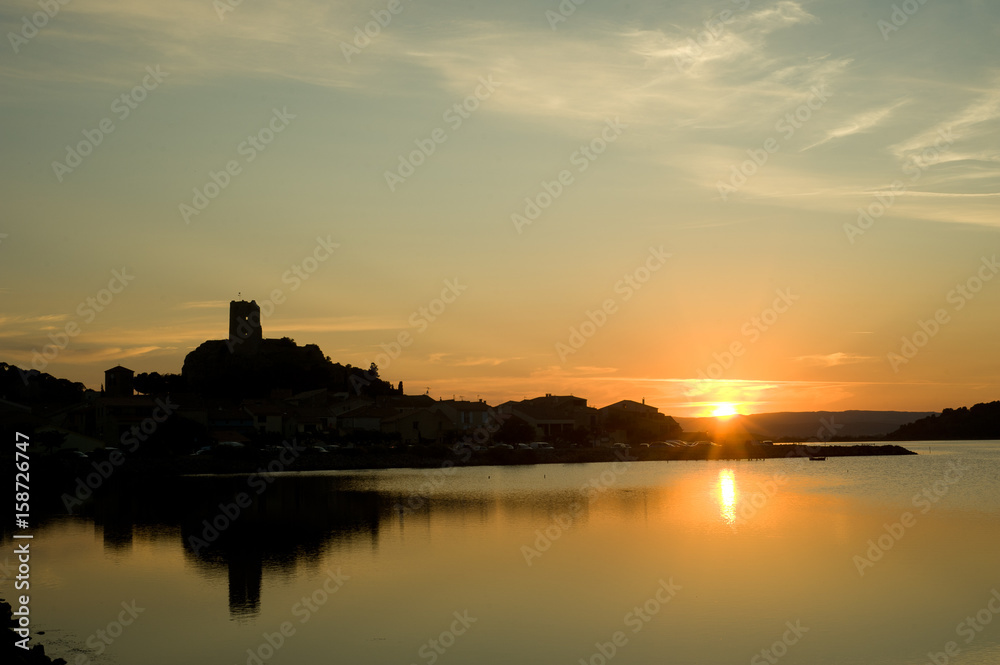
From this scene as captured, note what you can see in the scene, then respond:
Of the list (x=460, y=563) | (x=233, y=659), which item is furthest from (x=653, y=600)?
(x=233, y=659)

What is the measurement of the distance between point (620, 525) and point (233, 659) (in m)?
24.1

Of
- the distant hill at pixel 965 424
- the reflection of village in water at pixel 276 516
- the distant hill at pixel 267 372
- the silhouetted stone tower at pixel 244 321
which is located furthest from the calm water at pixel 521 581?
the distant hill at pixel 965 424

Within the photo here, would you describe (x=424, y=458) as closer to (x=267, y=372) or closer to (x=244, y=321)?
(x=267, y=372)

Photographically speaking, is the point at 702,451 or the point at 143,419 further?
the point at 702,451

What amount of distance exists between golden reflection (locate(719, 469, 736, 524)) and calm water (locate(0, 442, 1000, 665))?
323 mm

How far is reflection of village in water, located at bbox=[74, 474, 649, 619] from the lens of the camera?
29.9 metres

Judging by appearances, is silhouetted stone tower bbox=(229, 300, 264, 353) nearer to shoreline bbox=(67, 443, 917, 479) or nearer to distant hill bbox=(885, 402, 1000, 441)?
shoreline bbox=(67, 443, 917, 479)

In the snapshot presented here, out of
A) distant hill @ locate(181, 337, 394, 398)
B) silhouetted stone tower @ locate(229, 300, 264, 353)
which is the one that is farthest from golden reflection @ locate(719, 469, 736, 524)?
silhouetted stone tower @ locate(229, 300, 264, 353)

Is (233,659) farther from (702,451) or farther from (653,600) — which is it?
(702,451)

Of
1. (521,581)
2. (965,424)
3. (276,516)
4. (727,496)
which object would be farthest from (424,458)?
(965,424)

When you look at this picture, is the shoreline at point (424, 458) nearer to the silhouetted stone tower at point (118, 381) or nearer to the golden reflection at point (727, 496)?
the golden reflection at point (727, 496)

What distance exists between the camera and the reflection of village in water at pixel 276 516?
1177 inches

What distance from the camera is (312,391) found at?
119m

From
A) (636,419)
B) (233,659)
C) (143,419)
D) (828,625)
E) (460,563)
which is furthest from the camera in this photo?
(636,419)
